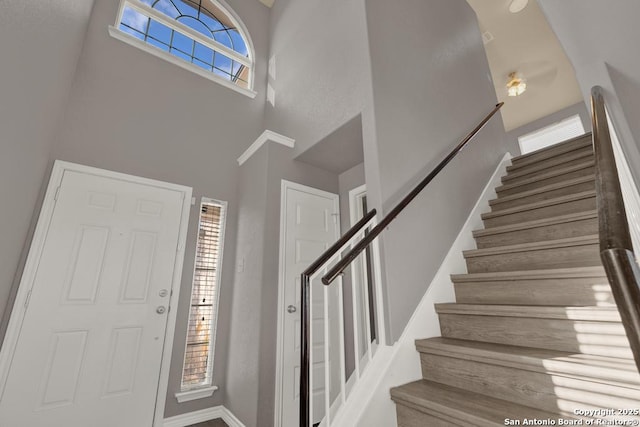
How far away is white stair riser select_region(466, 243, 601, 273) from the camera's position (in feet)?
5.63

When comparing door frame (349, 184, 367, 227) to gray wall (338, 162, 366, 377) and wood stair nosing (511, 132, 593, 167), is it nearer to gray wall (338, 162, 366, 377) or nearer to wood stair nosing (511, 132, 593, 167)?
gray wall (338, 162, 366, 377)

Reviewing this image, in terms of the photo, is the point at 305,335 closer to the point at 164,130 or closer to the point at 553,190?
the point at 553,190

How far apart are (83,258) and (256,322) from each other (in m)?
1.53

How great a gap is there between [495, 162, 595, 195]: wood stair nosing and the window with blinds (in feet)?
9.87

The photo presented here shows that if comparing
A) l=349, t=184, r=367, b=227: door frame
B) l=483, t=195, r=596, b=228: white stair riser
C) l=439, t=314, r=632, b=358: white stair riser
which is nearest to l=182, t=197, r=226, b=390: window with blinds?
l=349, t=184, r=367, b=227: door frame

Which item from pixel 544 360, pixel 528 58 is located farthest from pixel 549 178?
pixel 528 58

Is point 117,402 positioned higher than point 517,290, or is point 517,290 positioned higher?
point 517,290

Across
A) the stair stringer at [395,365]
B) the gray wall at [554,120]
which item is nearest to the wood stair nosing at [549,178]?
the stair stringer at [395,365]

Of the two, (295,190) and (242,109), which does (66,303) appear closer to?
(295,190)

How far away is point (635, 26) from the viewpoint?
1354mm

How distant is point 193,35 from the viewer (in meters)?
3.77

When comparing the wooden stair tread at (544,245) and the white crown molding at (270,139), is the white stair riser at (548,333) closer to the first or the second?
the wooden stair tread at (544,245)

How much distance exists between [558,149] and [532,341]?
92.7 inches

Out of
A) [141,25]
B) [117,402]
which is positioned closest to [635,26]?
[117,402]
